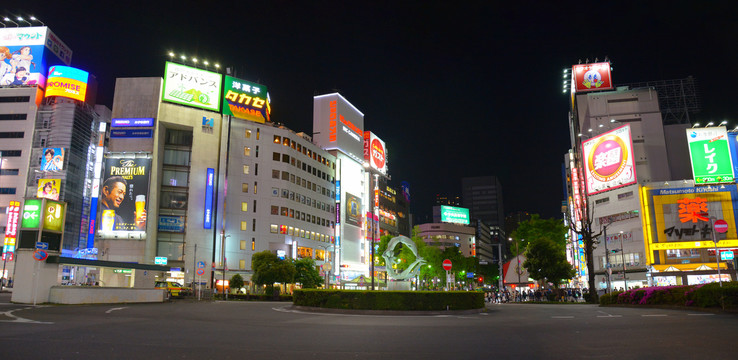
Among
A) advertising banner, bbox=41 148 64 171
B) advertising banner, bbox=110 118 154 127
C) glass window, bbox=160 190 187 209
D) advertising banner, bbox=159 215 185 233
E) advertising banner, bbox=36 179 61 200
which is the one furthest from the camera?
advertising banner, bbox=41 148 64 171

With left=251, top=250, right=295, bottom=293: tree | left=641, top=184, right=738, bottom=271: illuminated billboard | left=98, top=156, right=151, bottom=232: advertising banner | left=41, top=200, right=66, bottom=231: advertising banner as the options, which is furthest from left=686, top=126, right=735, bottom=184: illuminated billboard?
left=98, top=156, right=151, bottom=232: advertising banner

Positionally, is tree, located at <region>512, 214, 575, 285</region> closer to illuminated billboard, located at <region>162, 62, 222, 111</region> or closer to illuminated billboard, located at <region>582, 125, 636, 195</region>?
illuminated billboard, located at <region>582, 125, 636, 195</region>

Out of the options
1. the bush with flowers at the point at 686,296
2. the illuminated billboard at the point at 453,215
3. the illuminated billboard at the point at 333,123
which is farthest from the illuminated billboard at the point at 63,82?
the illuminated billboard at the point at 453,215

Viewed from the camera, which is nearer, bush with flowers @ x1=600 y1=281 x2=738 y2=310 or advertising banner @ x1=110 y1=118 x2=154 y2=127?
bush with flowers @ x1=600 y1=281 x2=738 y2=310

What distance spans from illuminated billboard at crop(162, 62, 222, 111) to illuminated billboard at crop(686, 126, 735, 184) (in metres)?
68.1

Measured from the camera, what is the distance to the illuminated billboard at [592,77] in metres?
81.5

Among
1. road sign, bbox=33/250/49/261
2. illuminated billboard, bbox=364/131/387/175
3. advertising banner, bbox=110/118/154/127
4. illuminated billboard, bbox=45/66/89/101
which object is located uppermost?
illuminated billboard, bbox=45/66/89/101

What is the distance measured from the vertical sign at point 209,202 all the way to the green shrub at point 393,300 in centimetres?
4654

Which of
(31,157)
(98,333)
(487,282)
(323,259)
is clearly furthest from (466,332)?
(487,282)

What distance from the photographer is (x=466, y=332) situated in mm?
14000

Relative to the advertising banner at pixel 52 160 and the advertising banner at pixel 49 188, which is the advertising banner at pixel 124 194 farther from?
the advertising banner at pixel 52 160

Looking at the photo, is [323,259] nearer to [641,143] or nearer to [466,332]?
[641,143]

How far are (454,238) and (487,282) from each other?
1823 cm

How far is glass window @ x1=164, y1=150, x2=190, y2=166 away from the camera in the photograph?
230ft
